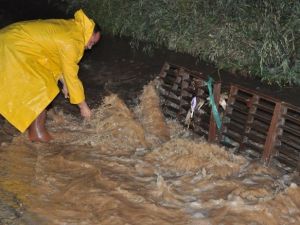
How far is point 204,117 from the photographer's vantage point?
6691mm

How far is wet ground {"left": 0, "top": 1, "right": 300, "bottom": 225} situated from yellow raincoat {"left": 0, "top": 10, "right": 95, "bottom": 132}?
828 mm

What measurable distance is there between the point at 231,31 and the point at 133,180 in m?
5.54

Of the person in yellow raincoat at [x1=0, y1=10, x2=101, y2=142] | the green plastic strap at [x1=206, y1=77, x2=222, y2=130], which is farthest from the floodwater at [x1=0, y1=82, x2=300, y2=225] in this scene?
the person in yellow raincoat at [x1=0, y1=10, x2=101, y2=142]

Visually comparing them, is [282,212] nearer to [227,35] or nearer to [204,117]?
[204,117]

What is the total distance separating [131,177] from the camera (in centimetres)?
569

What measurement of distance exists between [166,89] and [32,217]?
3.67 meters

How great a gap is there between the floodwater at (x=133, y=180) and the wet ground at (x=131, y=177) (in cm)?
1

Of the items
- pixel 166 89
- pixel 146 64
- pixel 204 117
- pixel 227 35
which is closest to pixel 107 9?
pixel 146 64

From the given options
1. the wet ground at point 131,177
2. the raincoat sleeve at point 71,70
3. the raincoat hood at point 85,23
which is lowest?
the wet ground at point 131,177

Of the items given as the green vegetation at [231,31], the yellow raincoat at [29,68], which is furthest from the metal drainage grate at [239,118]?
the green vegetation at [231,31]

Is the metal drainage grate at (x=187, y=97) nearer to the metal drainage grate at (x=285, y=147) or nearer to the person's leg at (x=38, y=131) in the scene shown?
the metal drainage grate at (x=285, y=147)

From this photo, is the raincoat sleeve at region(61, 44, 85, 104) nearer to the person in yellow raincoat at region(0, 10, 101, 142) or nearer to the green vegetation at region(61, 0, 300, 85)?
the person in yellow raincoat at region(0, 10, 101, 142)

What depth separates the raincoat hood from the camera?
18.3ft

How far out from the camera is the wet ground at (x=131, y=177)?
480cm
